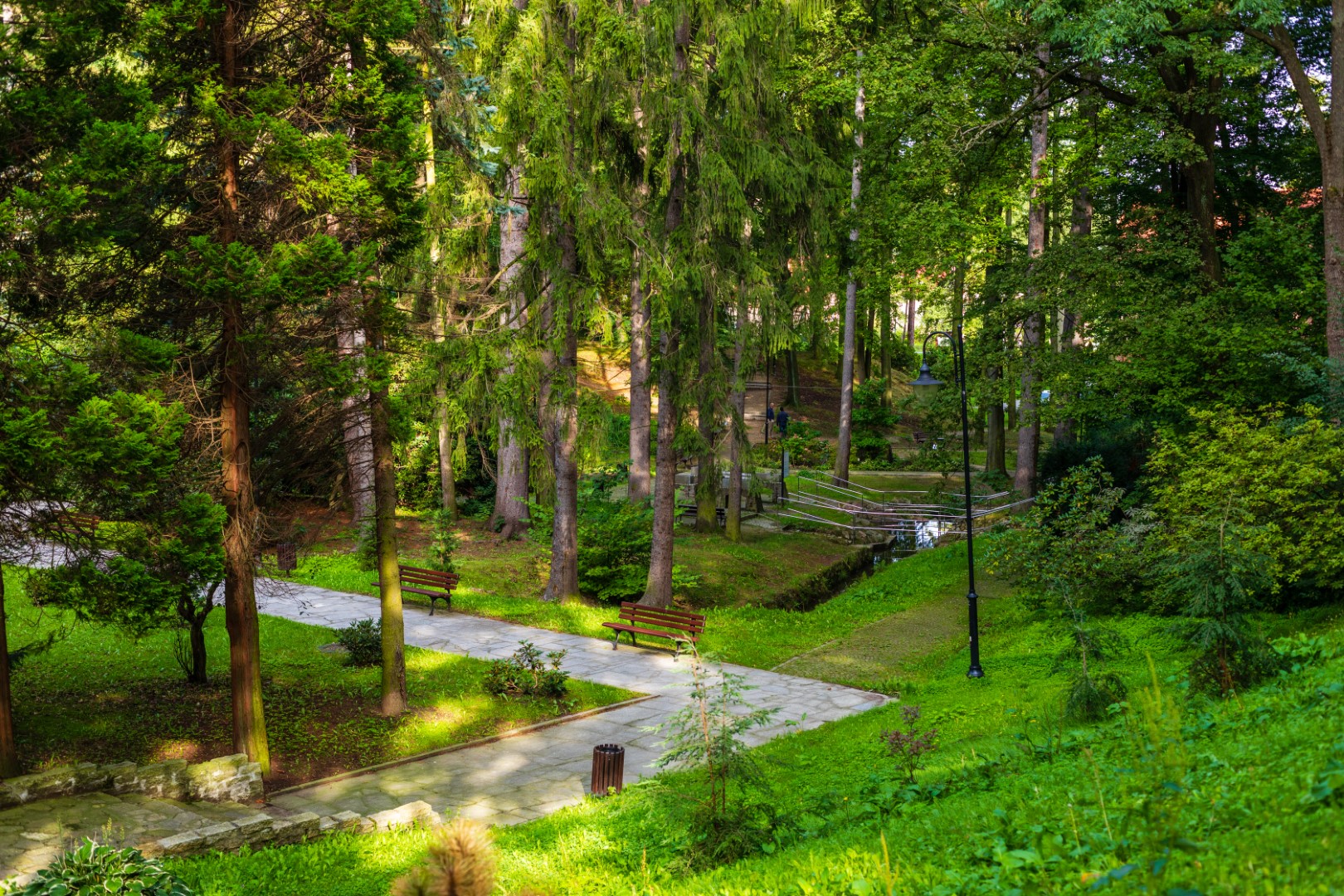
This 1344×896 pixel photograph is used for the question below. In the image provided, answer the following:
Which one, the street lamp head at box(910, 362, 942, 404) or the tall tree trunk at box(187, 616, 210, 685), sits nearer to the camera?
the tall tree trunk at box(187, 616, 210, 685)

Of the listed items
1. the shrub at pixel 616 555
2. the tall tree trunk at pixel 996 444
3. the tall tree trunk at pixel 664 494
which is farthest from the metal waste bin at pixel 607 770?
the tall tree trunk at pixel 996 444

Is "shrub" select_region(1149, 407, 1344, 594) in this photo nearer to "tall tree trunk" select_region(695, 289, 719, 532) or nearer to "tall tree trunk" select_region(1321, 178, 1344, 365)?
"tall tree trunk" select_region(1321, 178, 1344, 365)

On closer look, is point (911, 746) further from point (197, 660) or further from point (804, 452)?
point (804, 452)

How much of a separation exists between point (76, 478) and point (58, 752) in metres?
3.51

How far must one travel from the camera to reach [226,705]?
12.9 m

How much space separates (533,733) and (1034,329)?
650 inches

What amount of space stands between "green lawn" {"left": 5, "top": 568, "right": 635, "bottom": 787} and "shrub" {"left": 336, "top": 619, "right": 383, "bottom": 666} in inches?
8.2

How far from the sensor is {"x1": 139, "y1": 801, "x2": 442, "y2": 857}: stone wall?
27.2ft

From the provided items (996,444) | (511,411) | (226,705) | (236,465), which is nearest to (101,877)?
(236,465)

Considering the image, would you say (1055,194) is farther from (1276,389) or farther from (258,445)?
(258,445)

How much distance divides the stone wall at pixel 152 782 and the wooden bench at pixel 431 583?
9176mm

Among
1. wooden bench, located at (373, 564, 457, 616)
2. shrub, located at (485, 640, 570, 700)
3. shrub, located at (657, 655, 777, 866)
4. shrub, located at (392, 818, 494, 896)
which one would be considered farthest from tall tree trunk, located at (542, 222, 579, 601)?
shrub, located at (392, 818, 494, 896)

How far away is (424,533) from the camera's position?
86.0ft

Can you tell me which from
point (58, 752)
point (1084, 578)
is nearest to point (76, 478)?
point (58, 752)
